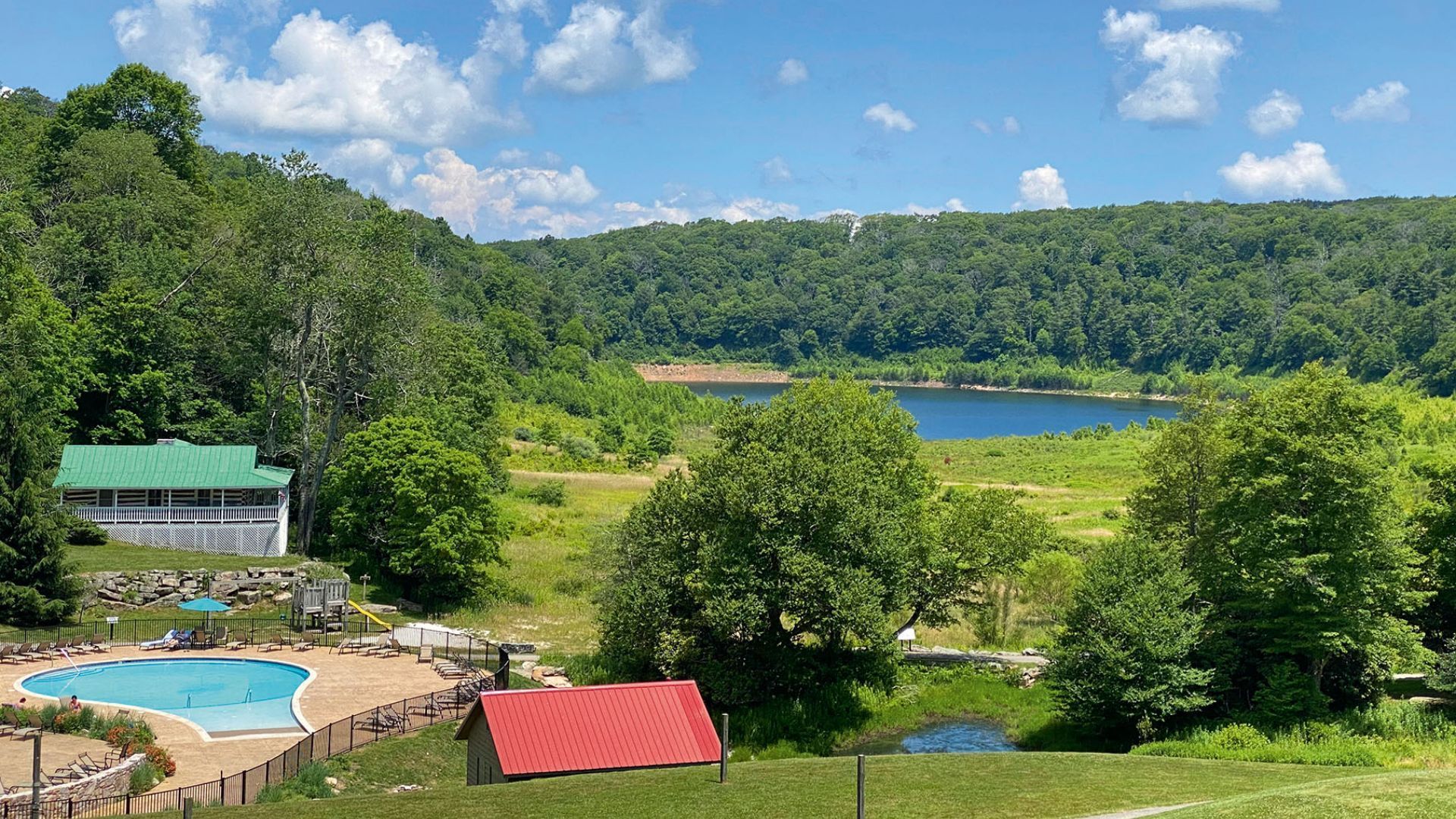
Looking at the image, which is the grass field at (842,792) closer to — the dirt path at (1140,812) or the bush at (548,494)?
the dirt path at (1140,812)

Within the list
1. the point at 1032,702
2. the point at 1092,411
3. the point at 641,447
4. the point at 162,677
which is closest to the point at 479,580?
the point at 162,677

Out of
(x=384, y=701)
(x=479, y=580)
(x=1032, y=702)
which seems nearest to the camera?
(x=384, y=701)

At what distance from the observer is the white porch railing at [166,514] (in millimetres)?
44688

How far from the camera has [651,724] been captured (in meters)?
25.2

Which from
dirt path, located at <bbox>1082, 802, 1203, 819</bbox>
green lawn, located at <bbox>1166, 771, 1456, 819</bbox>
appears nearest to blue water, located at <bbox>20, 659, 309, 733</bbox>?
dirt path, located at <bbox>1082, 802, 1203, 819</bbox>

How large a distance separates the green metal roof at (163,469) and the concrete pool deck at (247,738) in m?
9.39

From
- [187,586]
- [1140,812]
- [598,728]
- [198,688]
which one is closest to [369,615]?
[187,586]

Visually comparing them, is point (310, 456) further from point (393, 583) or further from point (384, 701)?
point (384, 701)

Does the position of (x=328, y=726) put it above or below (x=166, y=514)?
below

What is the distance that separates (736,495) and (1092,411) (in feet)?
473

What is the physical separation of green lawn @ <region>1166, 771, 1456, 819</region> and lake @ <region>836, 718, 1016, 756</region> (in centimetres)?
1230

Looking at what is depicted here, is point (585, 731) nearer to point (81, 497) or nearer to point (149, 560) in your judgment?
point (149, 560)

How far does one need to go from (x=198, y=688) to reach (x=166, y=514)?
13258mm

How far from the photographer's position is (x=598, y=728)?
24859 mm
